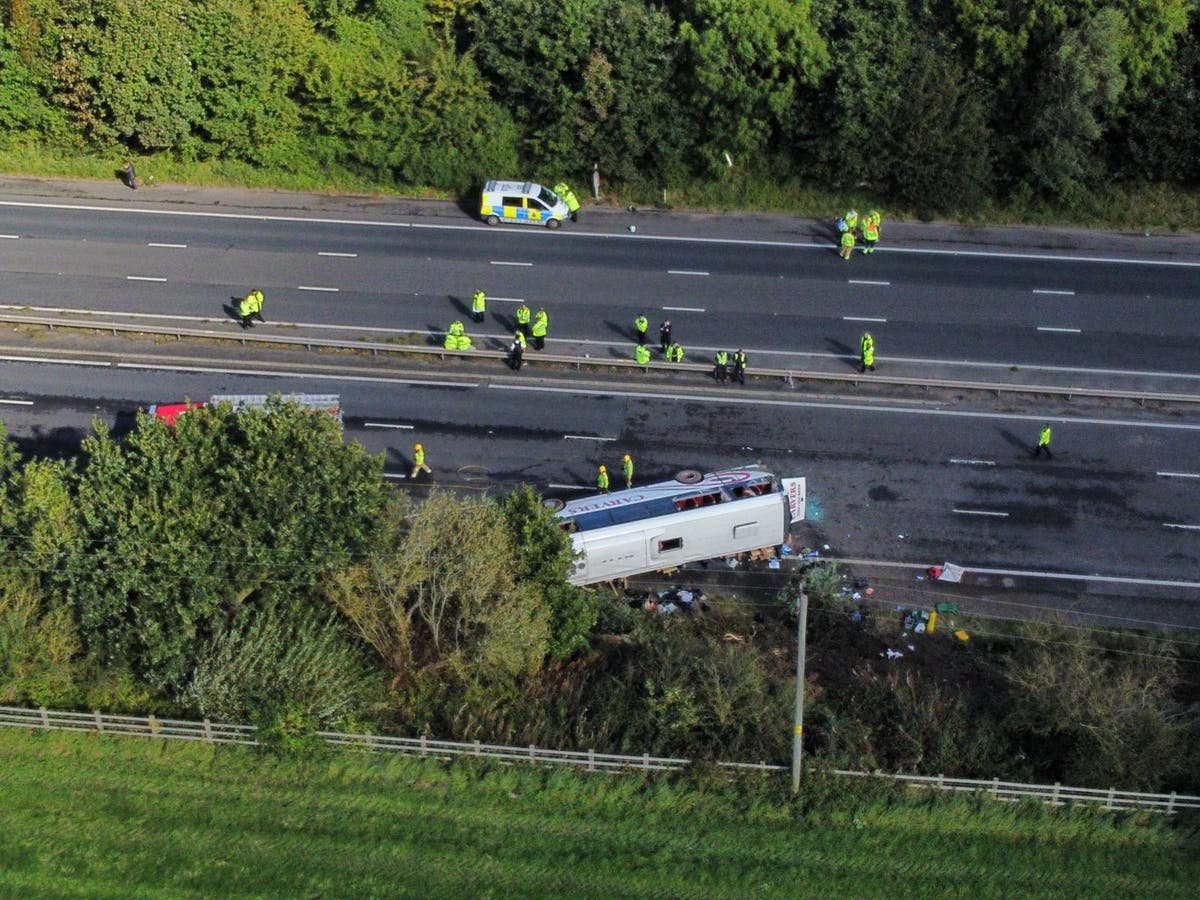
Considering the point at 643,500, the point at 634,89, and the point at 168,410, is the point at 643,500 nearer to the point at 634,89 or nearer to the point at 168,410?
the point at 168,410

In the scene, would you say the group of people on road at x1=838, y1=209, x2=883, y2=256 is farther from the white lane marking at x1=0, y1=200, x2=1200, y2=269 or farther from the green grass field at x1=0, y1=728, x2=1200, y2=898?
the green grass field at x1=0, y1=728, x2=1200, y2=898

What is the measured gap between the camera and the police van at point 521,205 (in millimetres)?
44250

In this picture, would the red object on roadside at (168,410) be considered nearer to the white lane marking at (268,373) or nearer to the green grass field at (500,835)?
the white lane marking at (268,373)

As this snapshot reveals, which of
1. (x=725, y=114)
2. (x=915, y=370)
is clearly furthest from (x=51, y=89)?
(x=915, y=370)

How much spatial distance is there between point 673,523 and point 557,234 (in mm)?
16890

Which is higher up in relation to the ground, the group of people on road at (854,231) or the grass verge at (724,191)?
the grass verge at (724,191)

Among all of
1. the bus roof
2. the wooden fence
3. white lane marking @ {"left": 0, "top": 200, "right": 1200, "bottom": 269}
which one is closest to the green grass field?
the wooden fence

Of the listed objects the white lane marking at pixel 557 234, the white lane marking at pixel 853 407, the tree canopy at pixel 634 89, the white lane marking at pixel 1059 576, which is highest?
the tree canopy at pixel 634 89

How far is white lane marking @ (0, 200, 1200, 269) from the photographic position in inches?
1690

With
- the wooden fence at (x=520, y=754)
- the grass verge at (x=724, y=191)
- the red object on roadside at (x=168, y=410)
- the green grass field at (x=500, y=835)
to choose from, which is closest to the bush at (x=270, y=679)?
the wooden fence at (x=520, y=754)

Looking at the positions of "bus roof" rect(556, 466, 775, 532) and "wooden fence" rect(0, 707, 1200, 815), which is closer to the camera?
"wooden fence" rect(0, 707, 1200, 815)

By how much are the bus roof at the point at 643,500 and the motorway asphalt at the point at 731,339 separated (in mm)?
2811

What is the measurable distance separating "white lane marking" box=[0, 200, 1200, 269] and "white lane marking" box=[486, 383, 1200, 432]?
8607 millimetres

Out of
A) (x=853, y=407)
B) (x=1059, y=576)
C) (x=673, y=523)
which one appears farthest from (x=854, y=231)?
(x=673, y=523)
